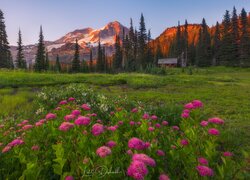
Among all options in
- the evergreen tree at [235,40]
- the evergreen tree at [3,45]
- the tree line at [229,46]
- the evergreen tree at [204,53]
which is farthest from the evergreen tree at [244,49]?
the evergreen tree at [3,45]

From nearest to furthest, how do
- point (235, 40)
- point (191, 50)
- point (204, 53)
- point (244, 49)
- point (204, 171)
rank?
point (204, 171) → point (244, 49) → point (235, 40) → point (204, 53) → point (191, 50)

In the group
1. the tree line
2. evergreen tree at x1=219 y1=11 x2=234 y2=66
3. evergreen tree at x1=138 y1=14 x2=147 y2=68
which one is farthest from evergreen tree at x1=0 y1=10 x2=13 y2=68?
evergreen tree at x1=219 y1=11 x2=234 y2=66

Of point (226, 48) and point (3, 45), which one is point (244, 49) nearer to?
point (226, 48)

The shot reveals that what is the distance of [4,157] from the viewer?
322 centimetres

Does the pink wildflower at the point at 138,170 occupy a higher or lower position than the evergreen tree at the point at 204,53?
lower

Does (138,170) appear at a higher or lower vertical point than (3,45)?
lower

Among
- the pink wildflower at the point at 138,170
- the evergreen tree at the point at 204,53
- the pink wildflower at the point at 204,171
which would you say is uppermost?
the evergreen tree at the point at 204,53

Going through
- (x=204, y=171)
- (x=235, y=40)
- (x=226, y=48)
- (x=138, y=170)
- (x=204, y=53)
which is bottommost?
(x=204, y=171)

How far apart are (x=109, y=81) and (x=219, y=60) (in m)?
50.4

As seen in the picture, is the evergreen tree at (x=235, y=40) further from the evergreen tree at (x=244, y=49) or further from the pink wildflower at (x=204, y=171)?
the pink wildflower at (x=204, y=171)

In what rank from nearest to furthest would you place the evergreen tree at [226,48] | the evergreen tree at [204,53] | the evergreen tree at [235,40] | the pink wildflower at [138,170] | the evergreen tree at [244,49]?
the pink wildflower at [138,170] → the evergreen tree at [244,49] → the evergreen tree at [235,40] → the evergreen tree at [226,48] → the evergreen tree at [204,53]

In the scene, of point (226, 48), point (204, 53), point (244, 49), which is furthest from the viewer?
point (204, 53)

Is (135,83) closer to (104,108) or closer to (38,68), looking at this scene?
(104,108)

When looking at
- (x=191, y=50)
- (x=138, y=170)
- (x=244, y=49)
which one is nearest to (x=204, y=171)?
(x=138, y=170)
